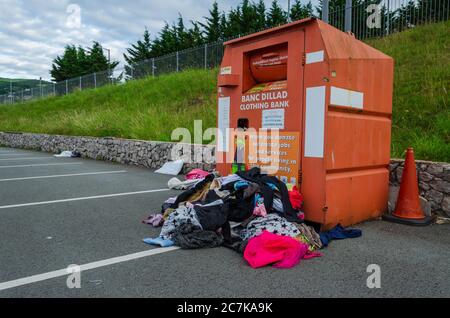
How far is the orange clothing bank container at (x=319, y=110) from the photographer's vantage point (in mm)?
3773

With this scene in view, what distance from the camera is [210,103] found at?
13555 millimetres

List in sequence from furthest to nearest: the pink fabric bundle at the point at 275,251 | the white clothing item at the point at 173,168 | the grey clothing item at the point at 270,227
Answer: the white clothing item at the point at 173,168 < the grey clothing item at the point at 270,227 < the pink fabric bundle at the point at 275,251

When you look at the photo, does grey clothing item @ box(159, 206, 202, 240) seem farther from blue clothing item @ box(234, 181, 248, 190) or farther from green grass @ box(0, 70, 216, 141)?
green grass @ box(0, 70, 216, 141)

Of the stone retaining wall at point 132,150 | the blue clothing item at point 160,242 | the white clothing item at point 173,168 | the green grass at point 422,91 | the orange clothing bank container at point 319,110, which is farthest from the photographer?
the white clothing item at point 173,168

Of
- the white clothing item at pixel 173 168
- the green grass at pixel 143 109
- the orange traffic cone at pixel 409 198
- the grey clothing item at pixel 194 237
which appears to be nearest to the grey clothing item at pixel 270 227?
the grey clothing item at pixel 194 237

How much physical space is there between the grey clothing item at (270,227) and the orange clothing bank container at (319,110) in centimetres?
52

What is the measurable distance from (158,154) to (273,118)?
6.11 metres

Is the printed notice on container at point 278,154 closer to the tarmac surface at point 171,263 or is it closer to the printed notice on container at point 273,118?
the printed notice on container at point 273,118

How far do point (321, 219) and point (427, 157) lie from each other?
7.43ft

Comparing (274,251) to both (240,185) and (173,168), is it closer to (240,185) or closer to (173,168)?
(240,185)

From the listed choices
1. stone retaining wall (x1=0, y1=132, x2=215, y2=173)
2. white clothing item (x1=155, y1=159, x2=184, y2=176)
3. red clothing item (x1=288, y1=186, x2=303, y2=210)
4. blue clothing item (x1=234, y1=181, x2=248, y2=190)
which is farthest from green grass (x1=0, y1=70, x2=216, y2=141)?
red clothing item (x1=288, y1=186, x2=303, y2=210)
